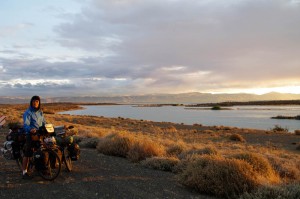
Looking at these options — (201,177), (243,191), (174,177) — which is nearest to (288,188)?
(243,191)

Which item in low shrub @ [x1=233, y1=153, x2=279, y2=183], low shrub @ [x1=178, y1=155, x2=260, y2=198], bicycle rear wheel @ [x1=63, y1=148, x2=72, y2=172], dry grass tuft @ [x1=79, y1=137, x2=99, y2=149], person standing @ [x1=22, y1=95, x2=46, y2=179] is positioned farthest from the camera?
dry grass tuft @ [x1=79, y1=137, x2=99, y2=149]

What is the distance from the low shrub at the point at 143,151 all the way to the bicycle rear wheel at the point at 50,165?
3441 millimetres

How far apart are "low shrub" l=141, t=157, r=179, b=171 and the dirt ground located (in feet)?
1.05

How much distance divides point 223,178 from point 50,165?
440cm

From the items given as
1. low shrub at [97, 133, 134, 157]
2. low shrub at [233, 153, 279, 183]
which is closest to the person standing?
low shrub at [97, 133, 134, 157]

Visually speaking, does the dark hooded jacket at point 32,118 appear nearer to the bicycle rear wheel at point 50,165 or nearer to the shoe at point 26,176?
the bicycle rear wheel at point 50,165

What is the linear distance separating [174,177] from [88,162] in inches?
134

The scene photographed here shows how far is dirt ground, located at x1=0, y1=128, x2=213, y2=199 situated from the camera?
299 inches

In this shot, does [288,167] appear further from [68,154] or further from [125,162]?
[68,154]

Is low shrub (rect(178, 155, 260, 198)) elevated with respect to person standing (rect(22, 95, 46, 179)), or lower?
lower

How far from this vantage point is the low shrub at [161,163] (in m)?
10.6

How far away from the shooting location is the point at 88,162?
1153 cm

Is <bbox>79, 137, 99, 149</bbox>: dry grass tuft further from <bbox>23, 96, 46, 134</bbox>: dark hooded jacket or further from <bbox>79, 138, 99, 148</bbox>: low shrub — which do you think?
<bbox>23, 96, 46, 134</bbox>: dark hooded jacket

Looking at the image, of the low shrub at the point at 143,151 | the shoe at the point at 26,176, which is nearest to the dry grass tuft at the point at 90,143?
the low shrub at the point at 143,151
